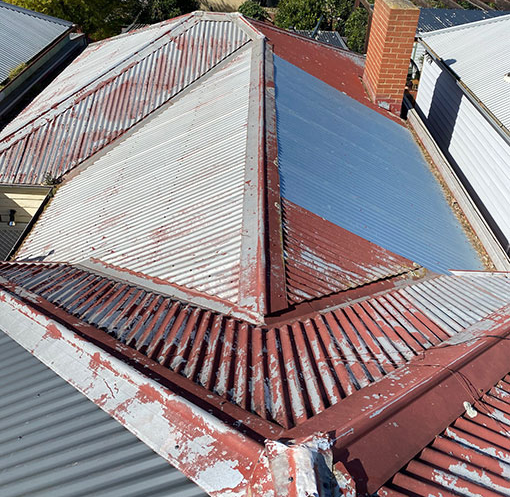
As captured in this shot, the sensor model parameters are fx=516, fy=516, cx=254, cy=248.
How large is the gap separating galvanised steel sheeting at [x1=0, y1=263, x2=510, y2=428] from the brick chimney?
671cm

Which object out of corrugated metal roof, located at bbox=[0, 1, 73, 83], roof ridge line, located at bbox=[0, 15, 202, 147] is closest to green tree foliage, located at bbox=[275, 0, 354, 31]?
corrugated metal roof, located at bbox=[0, 1, 73, 83]

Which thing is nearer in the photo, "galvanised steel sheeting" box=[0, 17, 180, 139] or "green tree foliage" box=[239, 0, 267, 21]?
"galvanised steel sheeting" box=[0, 17, 180, 139]

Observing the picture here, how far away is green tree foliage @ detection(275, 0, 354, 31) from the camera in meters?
27.9

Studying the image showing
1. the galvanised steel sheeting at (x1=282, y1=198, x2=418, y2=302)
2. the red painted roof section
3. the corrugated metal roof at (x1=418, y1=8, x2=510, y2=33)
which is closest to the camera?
the galvanised steel sheeting at (x1=282, y1=198, x2=418, y2=302)

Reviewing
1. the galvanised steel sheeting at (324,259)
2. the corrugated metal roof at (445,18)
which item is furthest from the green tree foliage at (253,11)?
the galvanised steel sheeting at (324,259)

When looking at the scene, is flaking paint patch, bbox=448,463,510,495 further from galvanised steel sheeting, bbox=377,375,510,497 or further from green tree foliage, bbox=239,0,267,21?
green tree foliage, bbox=239,0,267,21

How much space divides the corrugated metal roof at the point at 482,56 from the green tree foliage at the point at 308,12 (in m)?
14.7

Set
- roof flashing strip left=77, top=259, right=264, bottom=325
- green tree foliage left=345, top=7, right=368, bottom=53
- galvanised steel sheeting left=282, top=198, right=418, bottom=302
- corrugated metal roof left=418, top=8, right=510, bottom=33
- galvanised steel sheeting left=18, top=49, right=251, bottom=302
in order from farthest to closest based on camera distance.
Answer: green tree foliage left=345, top=7, right=368, bottom=53 → corrugated metal roof left=418, top=8, right=510, bottom=33 → galvanised steel sheeting left=18, top=49, right=251, bottom=302 → galvanised steel sheeting left=282, top=198, right=418, bottom=302 → roof flashing strip left=77, top=259, right=264, bottom=325

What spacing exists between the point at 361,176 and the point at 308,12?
74.6ft

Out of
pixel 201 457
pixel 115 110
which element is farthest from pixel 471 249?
pixel 115 110

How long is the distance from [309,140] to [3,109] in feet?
29.9

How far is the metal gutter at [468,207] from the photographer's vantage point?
8.20 m

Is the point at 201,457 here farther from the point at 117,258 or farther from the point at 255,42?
the point at 255,42

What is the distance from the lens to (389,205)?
811cm
